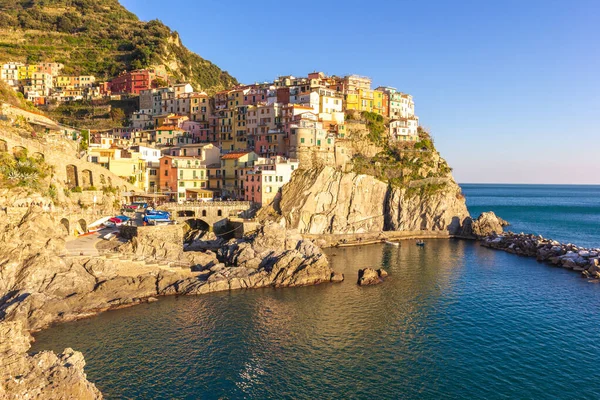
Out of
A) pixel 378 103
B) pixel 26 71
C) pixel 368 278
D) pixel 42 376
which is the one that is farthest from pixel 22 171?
pixel 26 71

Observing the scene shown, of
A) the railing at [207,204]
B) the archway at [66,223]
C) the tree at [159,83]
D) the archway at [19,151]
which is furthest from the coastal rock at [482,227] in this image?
the tree at [159,83]

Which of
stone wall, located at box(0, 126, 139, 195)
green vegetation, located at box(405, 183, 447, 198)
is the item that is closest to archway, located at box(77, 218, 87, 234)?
stone wall, located at box(0, 126, 139, 195)

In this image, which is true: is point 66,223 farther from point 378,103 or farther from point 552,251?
point 378,103

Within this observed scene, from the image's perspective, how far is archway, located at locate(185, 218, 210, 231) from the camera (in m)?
63.2

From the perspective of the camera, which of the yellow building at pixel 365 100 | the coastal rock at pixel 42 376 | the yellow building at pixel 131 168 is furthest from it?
Result: the yellow building at pixel 365 100

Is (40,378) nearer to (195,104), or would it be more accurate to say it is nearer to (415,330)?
(415,330)

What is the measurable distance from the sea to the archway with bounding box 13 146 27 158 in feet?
85.4

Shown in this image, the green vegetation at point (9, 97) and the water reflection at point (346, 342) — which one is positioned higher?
the green vegetation at point (9, 97)

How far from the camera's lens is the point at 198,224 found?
63781mm

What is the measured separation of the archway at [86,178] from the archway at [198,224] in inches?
537

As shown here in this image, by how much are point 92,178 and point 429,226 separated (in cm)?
5547

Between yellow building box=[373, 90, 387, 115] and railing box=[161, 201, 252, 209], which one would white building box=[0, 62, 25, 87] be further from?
yellow building box=[373, 90, 387, 115]

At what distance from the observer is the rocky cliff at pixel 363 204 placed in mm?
67750

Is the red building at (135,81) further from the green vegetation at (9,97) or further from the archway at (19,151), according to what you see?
the archway at (19,151)
